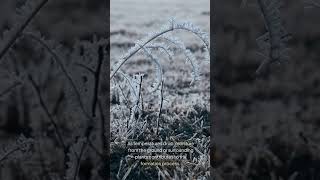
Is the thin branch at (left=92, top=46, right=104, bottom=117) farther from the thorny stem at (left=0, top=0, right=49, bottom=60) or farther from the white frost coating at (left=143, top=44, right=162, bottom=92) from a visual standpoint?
the thorny stem at (left=0, top=0, right=49, bottom=60)

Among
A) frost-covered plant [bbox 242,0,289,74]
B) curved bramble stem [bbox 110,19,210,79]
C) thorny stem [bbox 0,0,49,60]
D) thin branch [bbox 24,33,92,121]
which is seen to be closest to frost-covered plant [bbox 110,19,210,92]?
curved bramble stem [bbox 110,19,210,79]

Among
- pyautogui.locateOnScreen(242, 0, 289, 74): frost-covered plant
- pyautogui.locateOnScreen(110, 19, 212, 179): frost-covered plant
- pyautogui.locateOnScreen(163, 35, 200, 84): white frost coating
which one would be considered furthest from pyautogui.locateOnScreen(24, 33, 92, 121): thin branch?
pyautogui.locateOnScreen(242, 0, 289, 74): frost-covered plant

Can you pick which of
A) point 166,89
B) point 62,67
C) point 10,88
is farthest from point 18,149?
point 166,89

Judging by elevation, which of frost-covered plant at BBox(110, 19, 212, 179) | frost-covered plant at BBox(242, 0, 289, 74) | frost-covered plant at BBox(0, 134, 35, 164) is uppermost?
frost-covered plant at BBox(242, 0, 289, 74)

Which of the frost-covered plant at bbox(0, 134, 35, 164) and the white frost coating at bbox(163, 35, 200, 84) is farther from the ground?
the white frost coating at bbox(163, 35, 200, 84)

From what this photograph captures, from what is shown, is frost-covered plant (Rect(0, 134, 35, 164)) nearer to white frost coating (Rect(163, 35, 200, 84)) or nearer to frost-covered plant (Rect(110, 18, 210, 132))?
frost-covered plant (Rect(110, 18, 210, 132))

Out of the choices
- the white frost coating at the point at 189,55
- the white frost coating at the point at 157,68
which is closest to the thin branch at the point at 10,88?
the white frost coating at the point at 157,68

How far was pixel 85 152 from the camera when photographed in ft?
12.3

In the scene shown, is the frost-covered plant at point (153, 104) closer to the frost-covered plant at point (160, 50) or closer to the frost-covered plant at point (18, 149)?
the frost-covered plant at point (160, 50)

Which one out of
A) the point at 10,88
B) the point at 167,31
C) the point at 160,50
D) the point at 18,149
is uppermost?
the point at 167,31

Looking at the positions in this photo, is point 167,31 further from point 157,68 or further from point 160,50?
point 157,68

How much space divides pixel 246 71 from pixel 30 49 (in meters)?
1.38

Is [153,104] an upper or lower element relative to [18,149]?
upper

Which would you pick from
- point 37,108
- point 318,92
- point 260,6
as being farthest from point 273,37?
point 37,108
